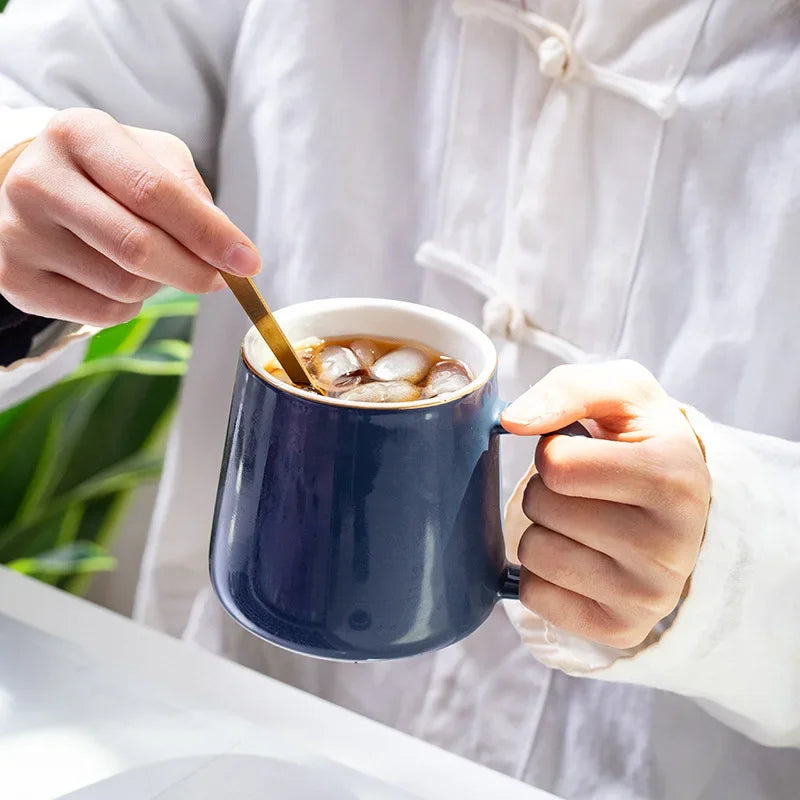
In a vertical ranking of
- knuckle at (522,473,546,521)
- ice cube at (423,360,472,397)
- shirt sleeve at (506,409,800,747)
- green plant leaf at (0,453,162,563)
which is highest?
ice cube at (423,360,472,397)

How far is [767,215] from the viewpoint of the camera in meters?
0.61

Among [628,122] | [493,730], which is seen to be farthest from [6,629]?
[628,122]

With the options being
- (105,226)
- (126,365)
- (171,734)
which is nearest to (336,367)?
(105,226)

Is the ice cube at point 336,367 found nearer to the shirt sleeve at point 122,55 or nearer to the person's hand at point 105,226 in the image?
the person's hand at point 105,226

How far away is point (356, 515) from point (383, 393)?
2.2 inches

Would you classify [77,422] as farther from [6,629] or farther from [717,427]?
[717,427]

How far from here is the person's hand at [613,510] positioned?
430 mm

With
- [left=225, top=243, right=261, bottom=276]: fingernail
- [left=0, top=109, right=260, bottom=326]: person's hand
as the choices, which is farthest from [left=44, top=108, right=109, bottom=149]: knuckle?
[left=225, top=243, right=261, bottom=276]: fingernail

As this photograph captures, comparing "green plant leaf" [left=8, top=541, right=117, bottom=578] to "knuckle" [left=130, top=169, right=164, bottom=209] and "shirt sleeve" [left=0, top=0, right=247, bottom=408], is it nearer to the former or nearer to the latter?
"shirt sleeve" [left=0, top=0, right=247, bottom=408]

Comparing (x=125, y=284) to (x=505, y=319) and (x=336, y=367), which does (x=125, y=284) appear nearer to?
(x=336, y=367)

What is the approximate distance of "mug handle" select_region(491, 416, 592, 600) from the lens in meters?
0.41

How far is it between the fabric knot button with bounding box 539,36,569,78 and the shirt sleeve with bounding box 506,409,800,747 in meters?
0.24

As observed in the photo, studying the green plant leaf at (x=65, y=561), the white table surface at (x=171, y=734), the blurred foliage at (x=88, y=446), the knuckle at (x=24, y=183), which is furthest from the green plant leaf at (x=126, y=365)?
the knuckle at (x=24, y=183)

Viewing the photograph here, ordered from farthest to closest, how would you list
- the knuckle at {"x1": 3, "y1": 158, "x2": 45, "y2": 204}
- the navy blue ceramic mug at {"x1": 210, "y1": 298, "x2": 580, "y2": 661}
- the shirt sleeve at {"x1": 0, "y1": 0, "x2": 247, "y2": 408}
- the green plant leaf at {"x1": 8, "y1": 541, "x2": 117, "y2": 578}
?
the green plant leaf at {"x1": 8, "y1": 541, "x2": 117, "y2": 578} < the shirt sleeve at {"x1": 0, "y1": 0, "x2": 247, "y2": 408} < the knuckle at {"x1": 3, "y1": 158, "x2": 45, "y2": 204} < the navy blue ceramic mug at {"x1": 210, "y1": 298, "x2": 580, "y2": 661}
